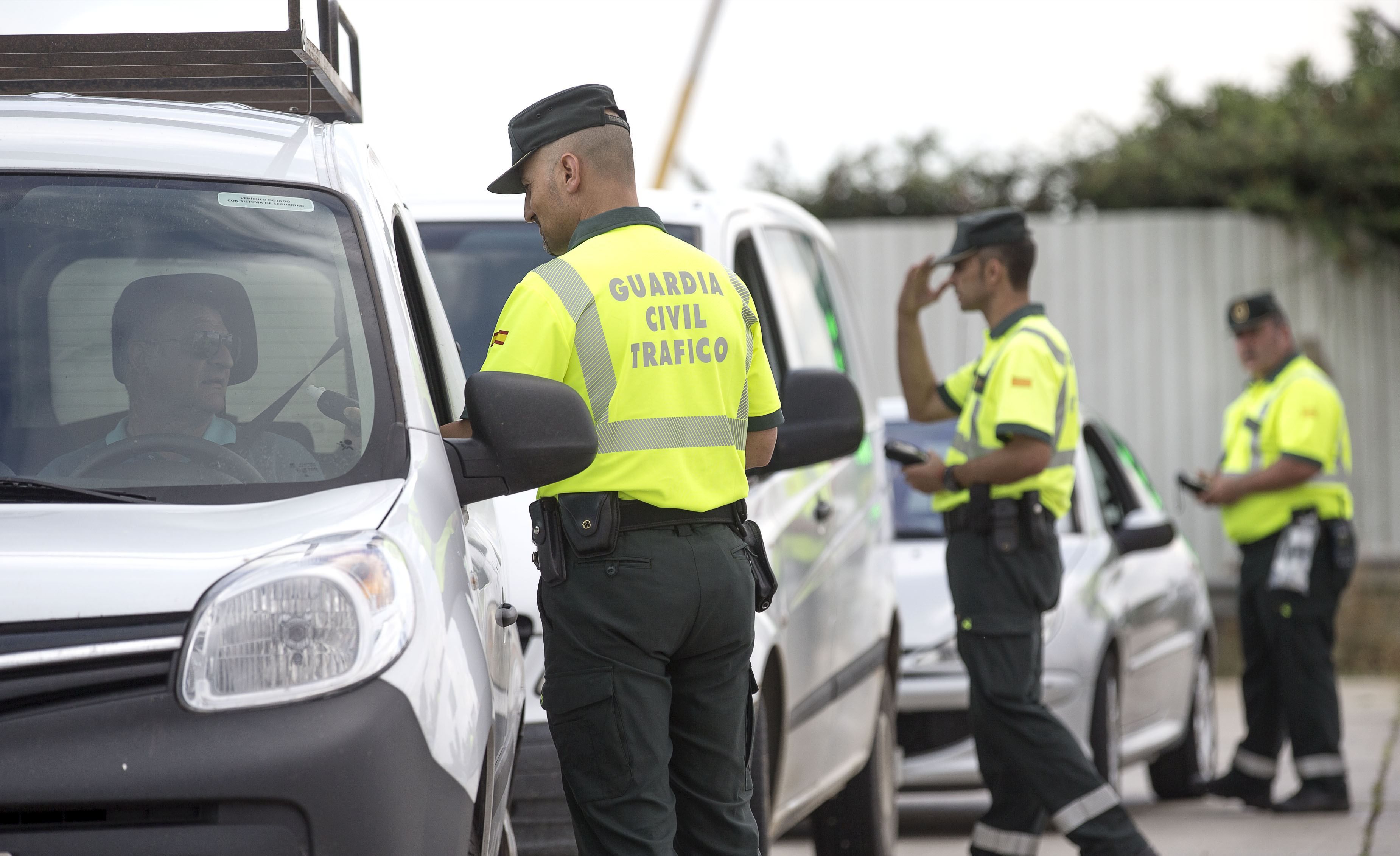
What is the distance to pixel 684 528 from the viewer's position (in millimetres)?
3236

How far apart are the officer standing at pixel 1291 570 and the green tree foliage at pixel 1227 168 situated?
5.86m

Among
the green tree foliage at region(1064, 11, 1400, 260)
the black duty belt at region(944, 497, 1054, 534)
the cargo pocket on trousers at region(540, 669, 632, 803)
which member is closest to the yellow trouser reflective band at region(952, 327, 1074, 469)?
the black duty belt at region(944, 497, 1054, 534)

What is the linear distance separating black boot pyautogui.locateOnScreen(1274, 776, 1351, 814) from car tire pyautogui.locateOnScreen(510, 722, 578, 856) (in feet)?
14.1

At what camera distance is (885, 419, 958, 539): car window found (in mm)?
7520

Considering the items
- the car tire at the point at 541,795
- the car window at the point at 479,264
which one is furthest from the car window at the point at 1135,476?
the car tire at the point at 541,795

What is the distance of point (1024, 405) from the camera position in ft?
17.7

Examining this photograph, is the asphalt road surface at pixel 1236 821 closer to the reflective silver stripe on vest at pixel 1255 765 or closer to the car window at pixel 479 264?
the reflective silver stripe on vest at pixel 1255 765

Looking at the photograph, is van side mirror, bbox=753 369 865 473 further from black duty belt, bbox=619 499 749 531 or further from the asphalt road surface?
the asphalt road surface

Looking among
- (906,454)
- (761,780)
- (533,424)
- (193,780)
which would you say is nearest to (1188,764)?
(906,454)

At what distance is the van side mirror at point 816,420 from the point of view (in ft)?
14.0

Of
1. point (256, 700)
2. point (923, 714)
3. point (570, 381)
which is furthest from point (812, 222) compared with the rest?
point (256, 700)

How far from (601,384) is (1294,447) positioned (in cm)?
523

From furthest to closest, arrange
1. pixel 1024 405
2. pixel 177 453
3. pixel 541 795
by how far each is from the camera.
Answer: pixel 1024 405
pixel 541 795
pixel 177 453

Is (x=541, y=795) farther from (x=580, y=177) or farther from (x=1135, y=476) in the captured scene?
(x=1135, y=476)
